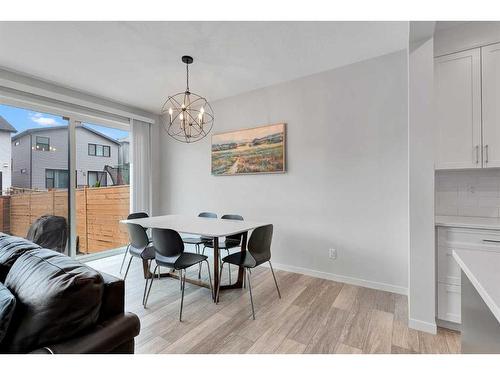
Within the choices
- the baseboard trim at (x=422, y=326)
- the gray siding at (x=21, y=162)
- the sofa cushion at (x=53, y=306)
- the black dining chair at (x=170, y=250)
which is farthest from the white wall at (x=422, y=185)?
the gray siding at (x=21, y=162)

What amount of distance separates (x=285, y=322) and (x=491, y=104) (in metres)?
2.43

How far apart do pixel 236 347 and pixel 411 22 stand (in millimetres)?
2567

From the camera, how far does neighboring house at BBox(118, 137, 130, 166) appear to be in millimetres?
4196

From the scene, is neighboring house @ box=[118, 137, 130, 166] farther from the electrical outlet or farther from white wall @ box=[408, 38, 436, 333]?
white wall @ box=[408, 38, 436, 333]

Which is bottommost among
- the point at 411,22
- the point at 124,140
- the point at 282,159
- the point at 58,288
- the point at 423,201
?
the point at 58,288

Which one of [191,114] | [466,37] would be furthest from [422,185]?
[191,114]

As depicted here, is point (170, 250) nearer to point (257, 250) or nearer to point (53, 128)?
point (257, 250)

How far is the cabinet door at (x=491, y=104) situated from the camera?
190 cm

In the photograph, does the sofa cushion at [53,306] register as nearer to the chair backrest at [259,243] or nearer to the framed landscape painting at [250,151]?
the chair backrest at [259,243]

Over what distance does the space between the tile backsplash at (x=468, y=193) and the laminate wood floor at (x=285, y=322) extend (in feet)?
3.36

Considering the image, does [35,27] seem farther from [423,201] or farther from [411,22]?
[423,201]

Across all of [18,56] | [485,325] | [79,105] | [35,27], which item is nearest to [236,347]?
[485,325]
